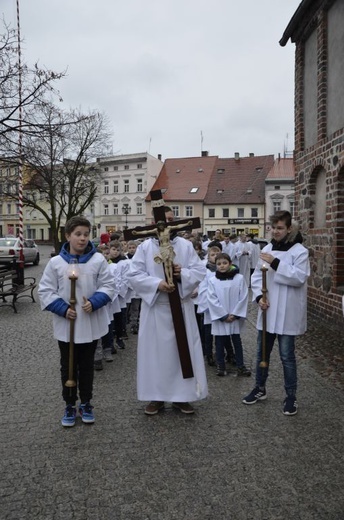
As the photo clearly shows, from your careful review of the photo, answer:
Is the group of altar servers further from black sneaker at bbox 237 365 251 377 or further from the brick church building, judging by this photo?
the brick church building

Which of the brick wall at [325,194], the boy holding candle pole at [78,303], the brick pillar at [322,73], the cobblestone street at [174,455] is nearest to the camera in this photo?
the cobblestone street at [174,455]

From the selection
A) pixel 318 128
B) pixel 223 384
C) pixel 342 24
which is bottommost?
pixel 223 384

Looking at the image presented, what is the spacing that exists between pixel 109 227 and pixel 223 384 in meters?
65.4

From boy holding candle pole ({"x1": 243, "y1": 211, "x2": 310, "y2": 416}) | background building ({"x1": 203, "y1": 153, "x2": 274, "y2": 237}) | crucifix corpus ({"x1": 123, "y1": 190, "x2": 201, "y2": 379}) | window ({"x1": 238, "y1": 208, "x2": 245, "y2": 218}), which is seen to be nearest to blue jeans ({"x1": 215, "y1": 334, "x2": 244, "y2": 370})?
boy holding candle pole ({"x1": 243, "y1": 211, "x2": 310, "y2": 416})

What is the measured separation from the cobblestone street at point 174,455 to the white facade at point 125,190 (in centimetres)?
6232

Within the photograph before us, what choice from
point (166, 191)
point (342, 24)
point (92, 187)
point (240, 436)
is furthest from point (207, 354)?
point (166, 191)

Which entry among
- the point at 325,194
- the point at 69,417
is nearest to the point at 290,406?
the point at 69,417

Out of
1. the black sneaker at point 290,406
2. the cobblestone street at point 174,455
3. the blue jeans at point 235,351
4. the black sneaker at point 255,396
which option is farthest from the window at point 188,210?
the black sneaker at point 290,406

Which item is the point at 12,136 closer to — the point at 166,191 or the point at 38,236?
the point at 166,191

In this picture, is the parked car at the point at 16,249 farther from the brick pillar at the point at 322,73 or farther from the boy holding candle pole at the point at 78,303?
the boy holding candle pole at the point at 78,303

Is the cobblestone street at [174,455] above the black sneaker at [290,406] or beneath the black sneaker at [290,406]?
beneath

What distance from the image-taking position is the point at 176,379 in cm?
467

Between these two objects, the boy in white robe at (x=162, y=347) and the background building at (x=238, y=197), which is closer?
the boy in white robe at (x=162, y=347)

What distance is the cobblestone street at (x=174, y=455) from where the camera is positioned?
9.98 ft
